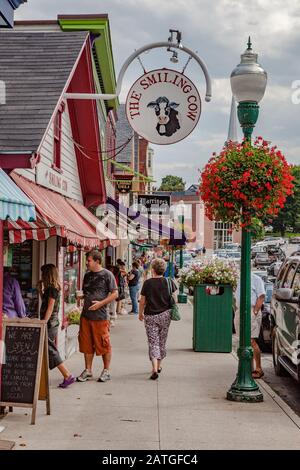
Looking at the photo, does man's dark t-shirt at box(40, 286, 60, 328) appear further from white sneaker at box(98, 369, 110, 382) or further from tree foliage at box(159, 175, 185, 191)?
tree foliage at box(159, 175, 185, 191)

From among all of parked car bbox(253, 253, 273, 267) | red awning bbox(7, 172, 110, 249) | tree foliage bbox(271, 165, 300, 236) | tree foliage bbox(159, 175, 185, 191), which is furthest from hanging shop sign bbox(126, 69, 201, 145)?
tree foliage bbox(159, 175, 185, 191)

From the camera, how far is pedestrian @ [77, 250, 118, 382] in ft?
32.8

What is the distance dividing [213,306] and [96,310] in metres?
3.96

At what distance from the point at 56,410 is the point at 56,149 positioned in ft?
20.9

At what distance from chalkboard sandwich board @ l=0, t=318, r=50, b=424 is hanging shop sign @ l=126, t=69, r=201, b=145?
3131 millimetres

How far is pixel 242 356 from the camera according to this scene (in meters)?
9.20

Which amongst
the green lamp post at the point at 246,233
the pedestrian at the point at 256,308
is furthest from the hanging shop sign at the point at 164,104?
the pedestrian at the point at 256,308

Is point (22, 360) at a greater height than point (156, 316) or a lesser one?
lesser

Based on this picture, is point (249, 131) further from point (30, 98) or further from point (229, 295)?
point (229, 295)

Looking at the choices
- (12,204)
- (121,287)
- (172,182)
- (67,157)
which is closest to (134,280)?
(121,287)

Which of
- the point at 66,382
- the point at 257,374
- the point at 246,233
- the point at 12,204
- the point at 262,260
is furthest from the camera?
the point at 262,260

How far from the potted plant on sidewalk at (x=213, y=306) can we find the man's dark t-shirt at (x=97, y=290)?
3670 millimetres

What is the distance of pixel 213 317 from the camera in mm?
13406

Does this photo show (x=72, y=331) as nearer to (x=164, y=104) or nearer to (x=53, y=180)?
(x=53, y=180)
